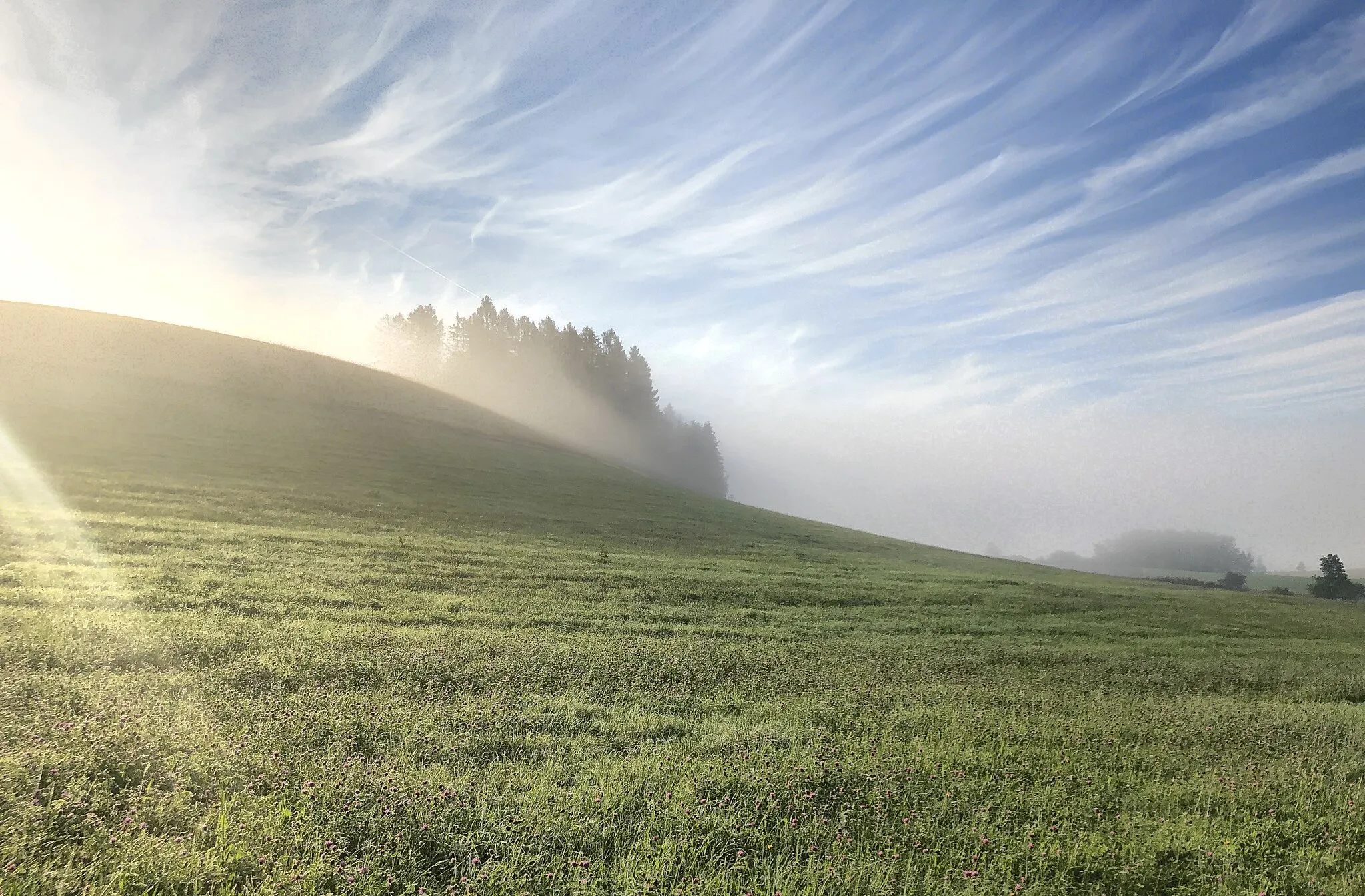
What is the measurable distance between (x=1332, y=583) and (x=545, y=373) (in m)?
112

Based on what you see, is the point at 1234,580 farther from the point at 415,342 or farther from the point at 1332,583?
the point at 415,342

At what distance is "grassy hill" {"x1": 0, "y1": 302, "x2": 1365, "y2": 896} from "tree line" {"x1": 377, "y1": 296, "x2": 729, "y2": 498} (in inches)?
3655

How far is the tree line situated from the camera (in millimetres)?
119750

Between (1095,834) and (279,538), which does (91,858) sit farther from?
(279,538)

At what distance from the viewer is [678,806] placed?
612 cm

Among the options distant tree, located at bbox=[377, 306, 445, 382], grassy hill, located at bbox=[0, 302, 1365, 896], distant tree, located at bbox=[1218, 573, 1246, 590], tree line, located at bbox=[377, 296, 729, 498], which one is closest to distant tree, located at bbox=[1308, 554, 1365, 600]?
distant tree, located at bbox=[1218, 573, 1246, 590]

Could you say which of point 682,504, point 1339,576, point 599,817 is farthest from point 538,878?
point 1339,576

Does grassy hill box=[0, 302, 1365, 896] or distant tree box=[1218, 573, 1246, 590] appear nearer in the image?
grassy hill box=[0, 302, 1365, 896]

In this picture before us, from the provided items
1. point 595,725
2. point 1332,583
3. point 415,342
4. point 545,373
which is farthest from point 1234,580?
point 415,342

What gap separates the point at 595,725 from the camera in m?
8.41

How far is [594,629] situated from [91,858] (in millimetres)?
10721

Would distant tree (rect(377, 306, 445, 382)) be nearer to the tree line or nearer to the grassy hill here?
the tree line

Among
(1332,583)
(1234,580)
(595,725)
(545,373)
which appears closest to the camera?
(595,725)

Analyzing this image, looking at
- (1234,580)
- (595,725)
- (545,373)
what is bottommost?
(595,725)
